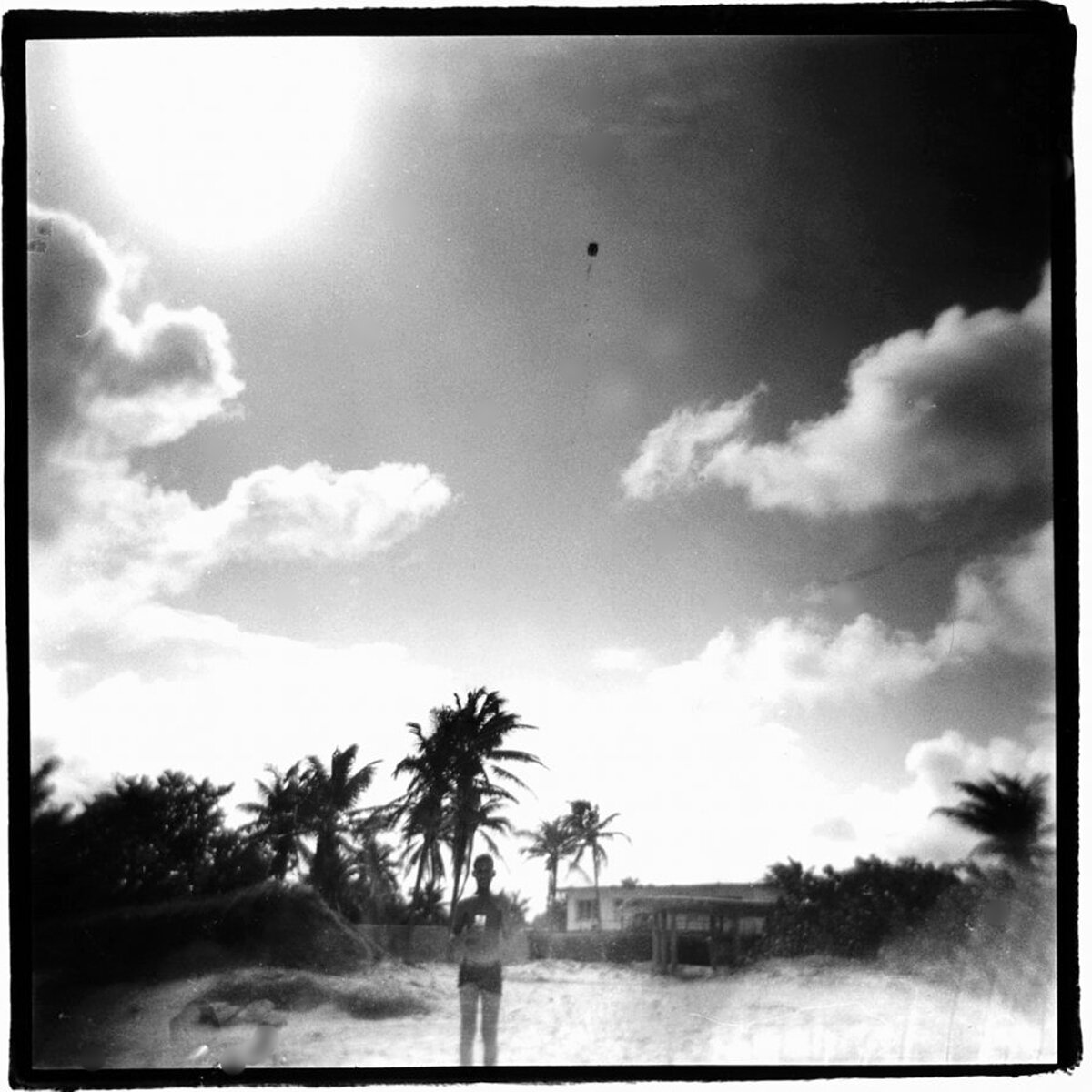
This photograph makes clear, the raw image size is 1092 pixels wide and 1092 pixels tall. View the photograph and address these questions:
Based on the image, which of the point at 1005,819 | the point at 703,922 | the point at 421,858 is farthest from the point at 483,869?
the point at 1005,819

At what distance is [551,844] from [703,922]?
52 cm

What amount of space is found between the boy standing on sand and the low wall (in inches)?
1.5

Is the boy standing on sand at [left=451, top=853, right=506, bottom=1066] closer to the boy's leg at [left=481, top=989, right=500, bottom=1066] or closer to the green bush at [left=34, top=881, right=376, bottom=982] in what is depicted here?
the boy's leg at [left=481, top=989, right=500, bottom=1066]

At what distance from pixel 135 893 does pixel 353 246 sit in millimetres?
2105

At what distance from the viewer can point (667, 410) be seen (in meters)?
3.54

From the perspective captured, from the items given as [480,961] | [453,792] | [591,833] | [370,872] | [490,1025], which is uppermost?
[453,792]

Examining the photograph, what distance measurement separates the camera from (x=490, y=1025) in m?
3.41

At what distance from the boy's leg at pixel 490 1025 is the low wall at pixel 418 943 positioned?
0.12 m

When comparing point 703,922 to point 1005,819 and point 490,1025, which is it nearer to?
point 490,1025

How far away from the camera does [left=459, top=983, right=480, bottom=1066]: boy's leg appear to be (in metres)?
3.40

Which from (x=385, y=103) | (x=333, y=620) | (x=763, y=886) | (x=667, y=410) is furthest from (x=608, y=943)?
(x=385, y=103)

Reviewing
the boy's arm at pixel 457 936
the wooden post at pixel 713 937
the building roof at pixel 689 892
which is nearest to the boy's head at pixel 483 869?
the boy's arm at pixel 457 936

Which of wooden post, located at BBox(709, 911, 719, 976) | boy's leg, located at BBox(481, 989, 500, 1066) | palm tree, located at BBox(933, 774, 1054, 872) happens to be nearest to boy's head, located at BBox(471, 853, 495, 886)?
boy's leg, located at BBox(481, 989, 500, 1066)

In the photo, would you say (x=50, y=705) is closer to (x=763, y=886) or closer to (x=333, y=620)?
(x=333, y=620)
